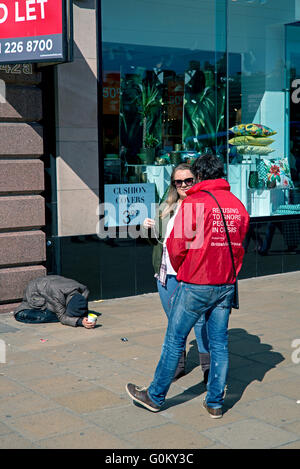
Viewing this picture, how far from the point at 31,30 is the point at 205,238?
12.1ft

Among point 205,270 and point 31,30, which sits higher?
point 31,30

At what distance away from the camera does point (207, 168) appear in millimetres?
4957

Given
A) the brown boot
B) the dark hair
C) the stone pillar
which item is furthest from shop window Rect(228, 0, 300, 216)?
the dark hair

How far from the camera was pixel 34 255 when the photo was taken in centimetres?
862

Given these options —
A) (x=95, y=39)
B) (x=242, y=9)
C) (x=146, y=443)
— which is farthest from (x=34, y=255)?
(x=242, y=9)

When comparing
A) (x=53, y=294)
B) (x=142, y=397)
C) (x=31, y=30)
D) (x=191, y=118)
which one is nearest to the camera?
(x=142, y=397)

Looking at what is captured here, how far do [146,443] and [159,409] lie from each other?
0.60 meters

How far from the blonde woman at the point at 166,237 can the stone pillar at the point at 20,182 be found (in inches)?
119

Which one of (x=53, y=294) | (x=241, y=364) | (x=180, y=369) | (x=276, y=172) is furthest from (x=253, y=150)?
(x=180, y=369)

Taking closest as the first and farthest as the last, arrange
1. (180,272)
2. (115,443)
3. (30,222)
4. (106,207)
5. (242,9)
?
(115,443), (180,272), (30,222), (106,207), (242,9)

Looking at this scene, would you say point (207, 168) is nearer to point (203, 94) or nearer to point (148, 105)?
point (148, 105)

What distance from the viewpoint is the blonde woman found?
5613mm
